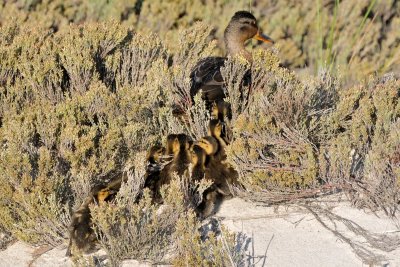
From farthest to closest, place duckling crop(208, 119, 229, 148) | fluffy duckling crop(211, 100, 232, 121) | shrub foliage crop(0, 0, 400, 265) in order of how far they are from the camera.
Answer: fluffy duckling crop(211, 100, 232, 121) < duckling crop(208, 119, 229, 148) < shrub foliage crop(0, 0, 400, 265)

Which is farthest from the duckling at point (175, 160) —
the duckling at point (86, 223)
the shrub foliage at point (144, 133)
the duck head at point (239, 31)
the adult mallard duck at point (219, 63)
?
the duck head at point (239, 31)

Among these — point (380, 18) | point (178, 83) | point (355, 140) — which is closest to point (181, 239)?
point (355, 140)

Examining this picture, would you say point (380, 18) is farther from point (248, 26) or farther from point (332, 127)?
point (332, 127)

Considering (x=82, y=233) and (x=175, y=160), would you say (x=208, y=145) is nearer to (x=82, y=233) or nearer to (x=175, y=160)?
(x=175, y=160)

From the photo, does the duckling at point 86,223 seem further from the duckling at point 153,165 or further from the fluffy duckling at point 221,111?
the fluffy duckling at point 221,111

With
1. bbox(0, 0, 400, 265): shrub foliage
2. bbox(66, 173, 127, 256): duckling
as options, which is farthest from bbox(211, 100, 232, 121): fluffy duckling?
bbox(66, 173, 127, 256): duckling

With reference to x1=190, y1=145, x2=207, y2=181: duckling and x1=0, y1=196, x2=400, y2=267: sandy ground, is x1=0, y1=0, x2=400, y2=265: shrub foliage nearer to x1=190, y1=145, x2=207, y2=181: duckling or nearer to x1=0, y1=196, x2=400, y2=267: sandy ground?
x1=0, y1=196, x2=400, y2=267: sandy ground

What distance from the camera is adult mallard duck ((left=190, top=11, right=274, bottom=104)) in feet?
25.2

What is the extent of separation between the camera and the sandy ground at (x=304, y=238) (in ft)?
18.1

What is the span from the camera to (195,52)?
9.05 metres

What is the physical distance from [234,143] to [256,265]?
44.5 inches

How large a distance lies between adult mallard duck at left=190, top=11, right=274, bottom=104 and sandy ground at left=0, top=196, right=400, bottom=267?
166 centimetres

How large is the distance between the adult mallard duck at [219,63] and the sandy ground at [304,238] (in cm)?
166

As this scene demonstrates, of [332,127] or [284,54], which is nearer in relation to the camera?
[332,127]
